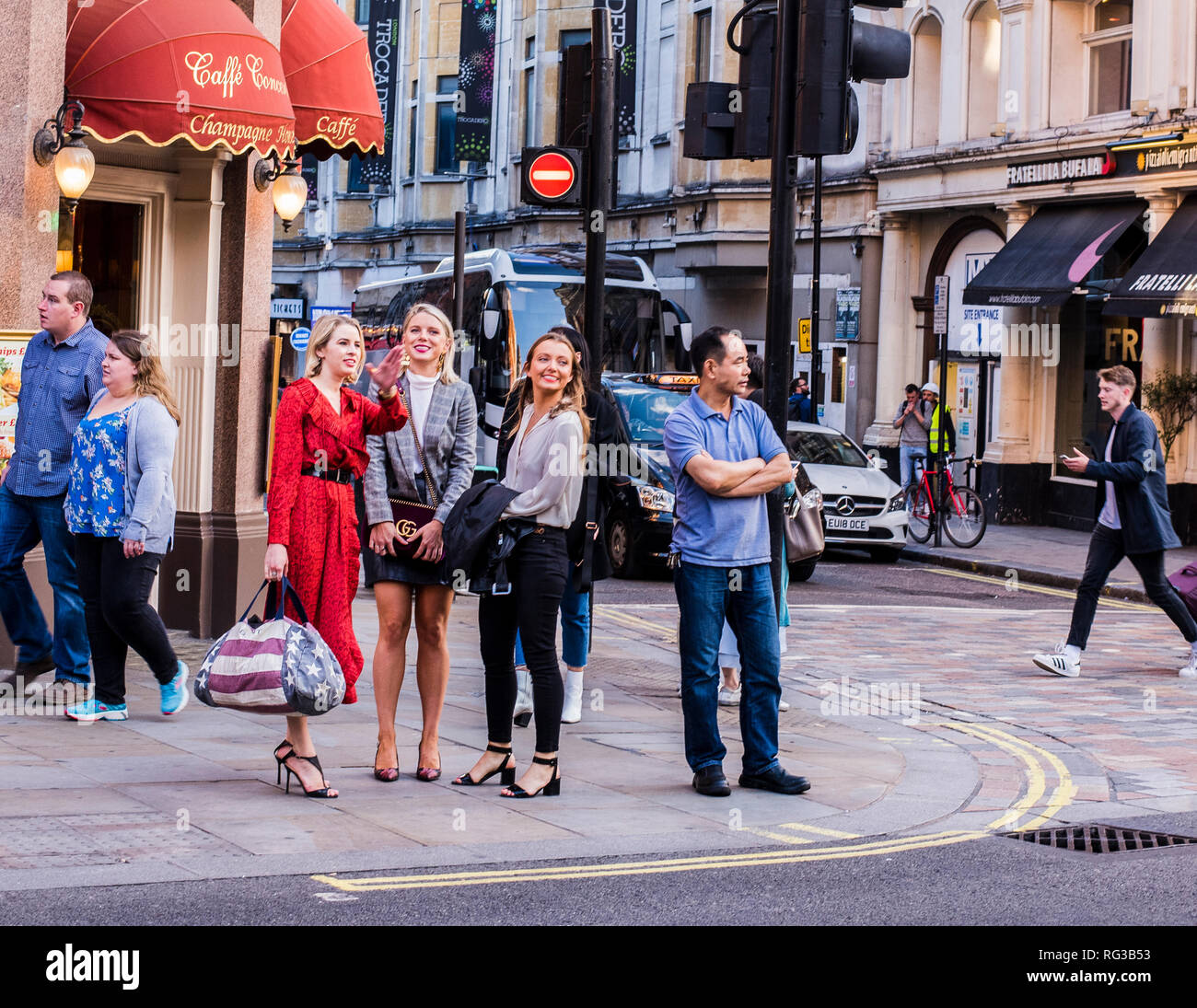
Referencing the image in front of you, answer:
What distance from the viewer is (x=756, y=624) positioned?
8.14 meters

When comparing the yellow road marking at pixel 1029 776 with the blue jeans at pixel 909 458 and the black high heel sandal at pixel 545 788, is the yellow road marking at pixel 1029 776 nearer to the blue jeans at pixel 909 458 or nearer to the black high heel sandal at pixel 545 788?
the black high heel sandal at pixel 545 788

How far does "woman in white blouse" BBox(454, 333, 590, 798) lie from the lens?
304 inches

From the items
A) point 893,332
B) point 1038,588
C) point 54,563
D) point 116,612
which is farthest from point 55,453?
point 893,332

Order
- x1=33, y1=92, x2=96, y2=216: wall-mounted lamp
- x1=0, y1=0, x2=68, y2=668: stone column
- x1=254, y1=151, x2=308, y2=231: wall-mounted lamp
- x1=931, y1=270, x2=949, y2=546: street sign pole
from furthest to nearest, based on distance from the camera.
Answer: x1=931, y1=270, x2=949, y2=546: street sign pole, x1=254, y1=151, x2=308, y2=231: wall-mounted lamp, x1=33, y1=92, x2=96, y2=216: wall-mounted lamp, x1=0, y1=0, x2=68, y2=668: stone column

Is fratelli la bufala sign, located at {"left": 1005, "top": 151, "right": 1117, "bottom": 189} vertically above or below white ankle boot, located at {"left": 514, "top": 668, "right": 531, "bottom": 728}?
above

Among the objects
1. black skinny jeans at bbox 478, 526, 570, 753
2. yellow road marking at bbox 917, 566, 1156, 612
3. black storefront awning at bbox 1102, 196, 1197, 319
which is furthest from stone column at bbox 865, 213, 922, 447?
black skinny jeans at bbox 478, 526, 570, 753

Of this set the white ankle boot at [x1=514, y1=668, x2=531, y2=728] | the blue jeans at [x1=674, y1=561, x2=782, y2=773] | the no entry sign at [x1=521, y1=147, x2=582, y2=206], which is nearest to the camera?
the blue jeans at [x1=674, y1=561, x2=782, y2=773]

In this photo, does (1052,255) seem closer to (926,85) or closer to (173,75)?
(926,85)

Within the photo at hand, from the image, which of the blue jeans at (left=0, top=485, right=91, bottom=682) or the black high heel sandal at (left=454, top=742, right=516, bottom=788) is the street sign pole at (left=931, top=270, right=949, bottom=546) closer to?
the blue jeans at (left=0, top=485, right=91, bottom=682)

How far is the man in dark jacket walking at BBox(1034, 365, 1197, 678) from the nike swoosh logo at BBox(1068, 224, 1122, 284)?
1305 centimetres

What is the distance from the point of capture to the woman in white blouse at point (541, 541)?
771cm

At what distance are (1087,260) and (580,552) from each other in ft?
59.4
